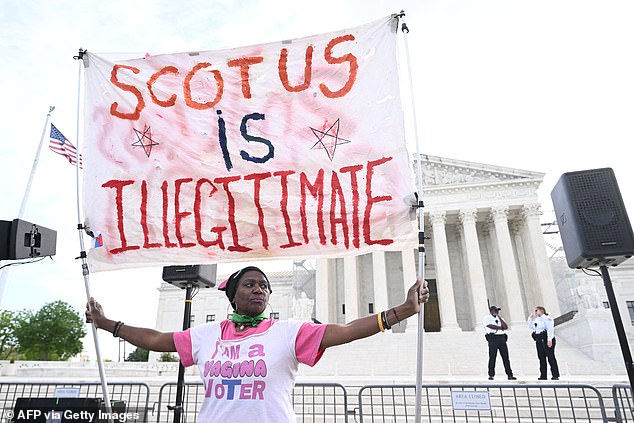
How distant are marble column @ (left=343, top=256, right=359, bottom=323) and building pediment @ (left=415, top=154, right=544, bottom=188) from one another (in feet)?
28.0

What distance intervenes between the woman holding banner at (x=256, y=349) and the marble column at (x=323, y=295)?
31734mm

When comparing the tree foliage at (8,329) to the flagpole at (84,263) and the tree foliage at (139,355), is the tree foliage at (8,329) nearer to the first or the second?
the tree foliage at (139,355)

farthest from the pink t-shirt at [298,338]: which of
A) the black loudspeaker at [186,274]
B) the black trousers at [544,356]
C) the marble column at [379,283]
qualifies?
the marble column at [379,283]

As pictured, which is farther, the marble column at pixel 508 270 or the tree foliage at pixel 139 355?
the tree foliage at pixel 139 355

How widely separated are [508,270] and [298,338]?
31.5m

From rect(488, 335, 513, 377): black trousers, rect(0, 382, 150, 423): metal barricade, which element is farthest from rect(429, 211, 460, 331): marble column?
rect(0, 382, 150, 423): metal barricade

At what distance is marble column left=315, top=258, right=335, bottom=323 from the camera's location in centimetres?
3397

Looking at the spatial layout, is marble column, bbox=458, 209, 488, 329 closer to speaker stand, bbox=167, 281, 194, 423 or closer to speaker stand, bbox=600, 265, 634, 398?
speaker stand, bbox=600, 265, 634, 398

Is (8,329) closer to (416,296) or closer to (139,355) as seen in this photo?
(139,355)

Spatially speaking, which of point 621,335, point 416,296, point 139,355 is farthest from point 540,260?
point 139,355

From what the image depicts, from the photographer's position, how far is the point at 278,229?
3.53m

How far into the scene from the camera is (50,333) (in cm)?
4122

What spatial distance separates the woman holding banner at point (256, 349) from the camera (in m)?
2.28

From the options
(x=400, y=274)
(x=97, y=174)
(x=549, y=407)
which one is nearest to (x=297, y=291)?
(x=400, y=274)
